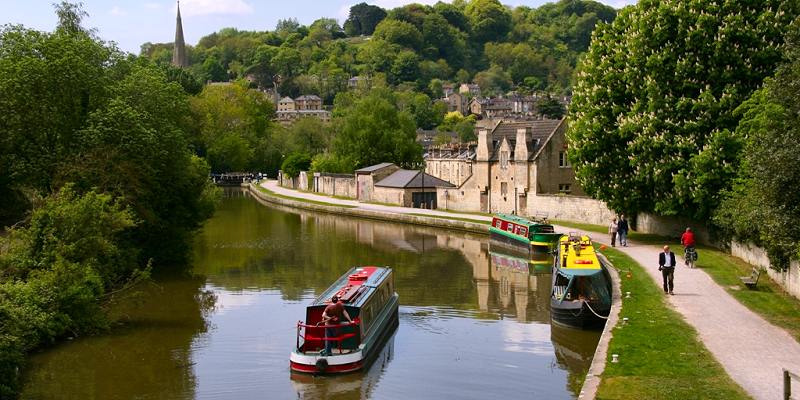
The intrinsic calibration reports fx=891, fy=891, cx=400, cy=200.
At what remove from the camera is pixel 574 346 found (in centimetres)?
2092

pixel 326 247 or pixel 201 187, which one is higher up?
pixel 201 187

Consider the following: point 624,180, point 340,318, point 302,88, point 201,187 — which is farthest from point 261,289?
point 302,88

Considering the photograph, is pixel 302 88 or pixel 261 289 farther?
pixel 302 88

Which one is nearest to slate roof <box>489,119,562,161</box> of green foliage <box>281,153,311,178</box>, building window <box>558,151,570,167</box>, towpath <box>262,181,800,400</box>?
building window <box>558,151,570,167</box>

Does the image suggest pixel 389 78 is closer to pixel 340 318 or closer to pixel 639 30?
pixel 639 30

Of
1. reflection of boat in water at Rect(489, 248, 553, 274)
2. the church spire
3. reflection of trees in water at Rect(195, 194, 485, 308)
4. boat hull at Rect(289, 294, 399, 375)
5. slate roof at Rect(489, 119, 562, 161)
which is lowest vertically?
reflection of boat in water at Rect(489, 248, 553, 274)

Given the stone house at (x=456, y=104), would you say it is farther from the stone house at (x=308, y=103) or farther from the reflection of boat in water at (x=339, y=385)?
the reflection of boat in water at (x=339, y=385)

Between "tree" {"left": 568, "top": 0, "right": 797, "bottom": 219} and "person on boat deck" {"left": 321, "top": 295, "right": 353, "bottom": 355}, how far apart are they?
16406 mm

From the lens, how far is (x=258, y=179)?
331ft

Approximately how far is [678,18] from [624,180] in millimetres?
6329

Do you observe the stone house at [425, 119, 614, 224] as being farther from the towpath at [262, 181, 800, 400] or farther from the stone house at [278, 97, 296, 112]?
the stone house at [278, 97, 296, 112]

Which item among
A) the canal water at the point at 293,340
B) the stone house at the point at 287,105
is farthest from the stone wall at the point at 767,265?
the stone house at the point at 287,105

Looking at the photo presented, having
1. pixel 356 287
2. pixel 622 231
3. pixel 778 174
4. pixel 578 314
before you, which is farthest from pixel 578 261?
pixel 622 231

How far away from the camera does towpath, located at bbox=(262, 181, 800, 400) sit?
15.0 m
